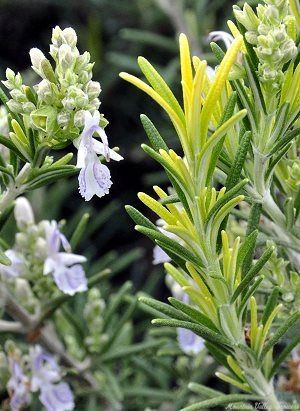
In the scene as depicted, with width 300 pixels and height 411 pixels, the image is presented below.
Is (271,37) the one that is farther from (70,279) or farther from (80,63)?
(70,279)

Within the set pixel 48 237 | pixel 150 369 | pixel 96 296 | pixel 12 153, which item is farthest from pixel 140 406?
pixel 12 153

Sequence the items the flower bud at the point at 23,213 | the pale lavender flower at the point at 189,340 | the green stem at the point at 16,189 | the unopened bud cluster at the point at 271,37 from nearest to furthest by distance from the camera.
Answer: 1. the unopened bud cluster at the point at 271,37
2. the green stem at the point at 16,189
3. the pale lavender flower at the point at 189,340
4. the flower bud at the point at 23,213

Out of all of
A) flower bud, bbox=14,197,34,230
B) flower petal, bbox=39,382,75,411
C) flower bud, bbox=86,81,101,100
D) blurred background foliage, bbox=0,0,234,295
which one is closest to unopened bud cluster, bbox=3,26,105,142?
flower bud, bbox=86,81,101,100

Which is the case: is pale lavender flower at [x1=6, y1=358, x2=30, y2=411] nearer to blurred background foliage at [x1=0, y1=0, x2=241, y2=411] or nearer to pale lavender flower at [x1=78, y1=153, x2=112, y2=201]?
pale lavender flower at [x1=78, y1=153, x2=112, y2=201]

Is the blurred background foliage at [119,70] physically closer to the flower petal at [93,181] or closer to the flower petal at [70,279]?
the flower petal at [70,279]

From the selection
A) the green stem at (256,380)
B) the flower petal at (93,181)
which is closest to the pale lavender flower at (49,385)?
the green stem at (256,380)

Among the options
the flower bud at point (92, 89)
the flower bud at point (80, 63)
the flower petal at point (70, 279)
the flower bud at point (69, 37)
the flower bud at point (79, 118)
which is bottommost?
the flower petal at point (70, 279)

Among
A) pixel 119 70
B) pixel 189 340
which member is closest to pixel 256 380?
pixel 189 340

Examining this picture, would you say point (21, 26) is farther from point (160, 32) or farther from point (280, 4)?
point (280, 4)
